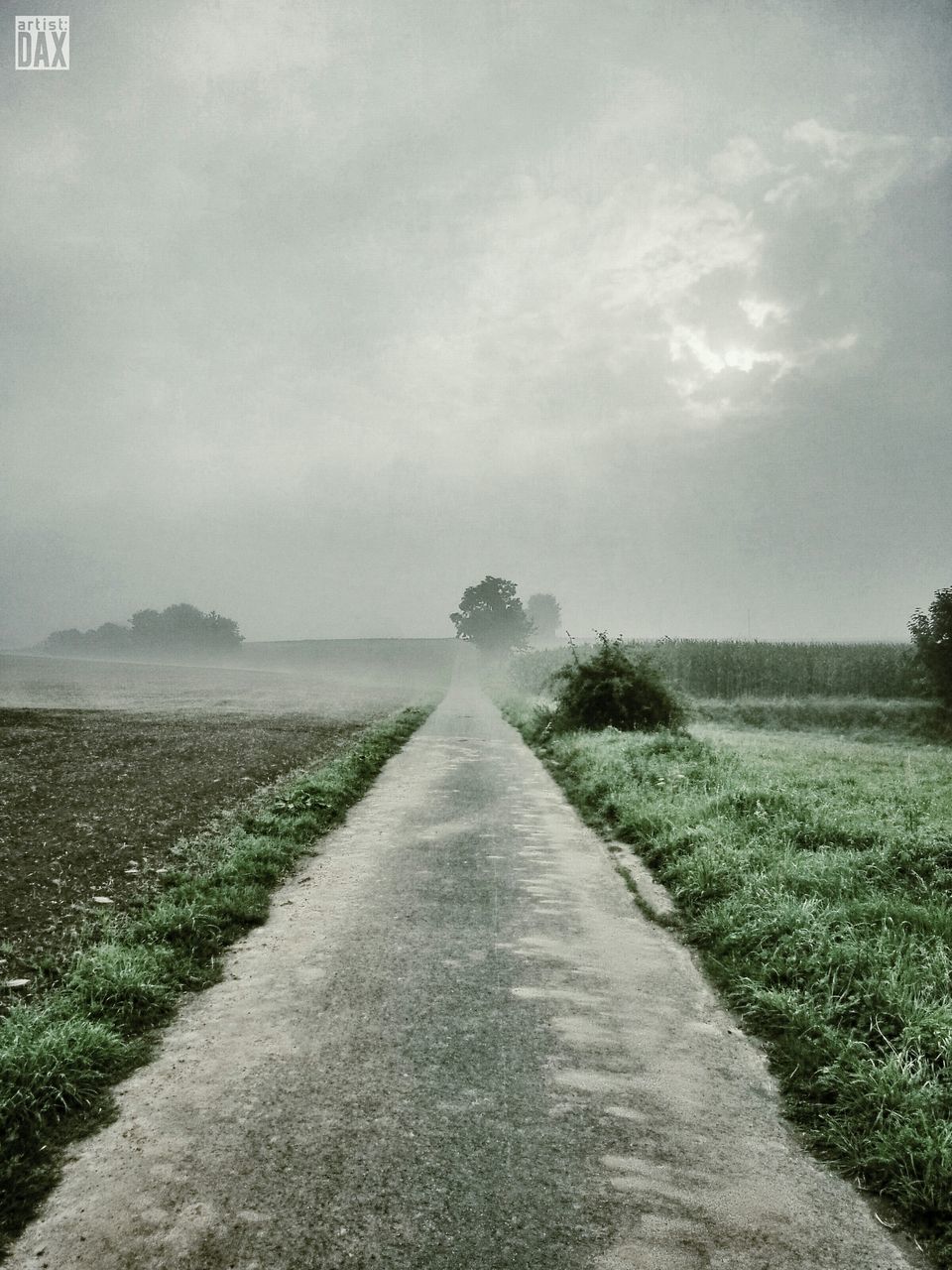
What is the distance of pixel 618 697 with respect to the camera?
17.9 metres

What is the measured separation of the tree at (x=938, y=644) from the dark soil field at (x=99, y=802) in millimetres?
20209

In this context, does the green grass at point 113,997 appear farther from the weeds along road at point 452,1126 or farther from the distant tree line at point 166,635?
the distant tree line at point 166,635

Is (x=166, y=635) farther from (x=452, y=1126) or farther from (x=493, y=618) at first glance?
(x=452, y=1126)

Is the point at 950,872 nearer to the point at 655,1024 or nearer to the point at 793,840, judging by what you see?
the point at 793,840

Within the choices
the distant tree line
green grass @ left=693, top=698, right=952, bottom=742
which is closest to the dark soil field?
green grass @ left=693, top=698, right=952, bottom=742

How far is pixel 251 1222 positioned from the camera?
2619 mm

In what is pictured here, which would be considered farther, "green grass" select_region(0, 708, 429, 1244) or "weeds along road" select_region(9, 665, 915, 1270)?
"green grass" select_region(0, 708, 429, 1244)

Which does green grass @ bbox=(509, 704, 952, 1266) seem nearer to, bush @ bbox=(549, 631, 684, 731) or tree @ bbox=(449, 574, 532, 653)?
bush @ bbox=(549, 631, 684, 731)

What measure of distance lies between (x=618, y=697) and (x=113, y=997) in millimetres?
14890

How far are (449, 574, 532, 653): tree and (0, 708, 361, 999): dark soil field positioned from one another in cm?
6930

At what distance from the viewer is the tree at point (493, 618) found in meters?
90.5

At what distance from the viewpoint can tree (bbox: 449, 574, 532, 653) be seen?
9050 centimetres

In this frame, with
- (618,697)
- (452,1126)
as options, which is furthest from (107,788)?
(618,697)

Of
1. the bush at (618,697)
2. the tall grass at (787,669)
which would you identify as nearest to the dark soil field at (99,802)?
the bush at (618,697)
